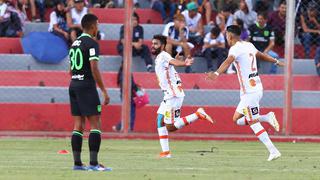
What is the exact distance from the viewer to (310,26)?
86.0 ft

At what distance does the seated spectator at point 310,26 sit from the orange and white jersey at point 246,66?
883 centimetres

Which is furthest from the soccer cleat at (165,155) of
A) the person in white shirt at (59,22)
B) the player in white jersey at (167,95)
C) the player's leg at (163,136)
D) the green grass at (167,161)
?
the person in white shirt at (59,22)

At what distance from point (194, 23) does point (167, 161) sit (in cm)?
1075

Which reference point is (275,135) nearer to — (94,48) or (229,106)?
(229,106)

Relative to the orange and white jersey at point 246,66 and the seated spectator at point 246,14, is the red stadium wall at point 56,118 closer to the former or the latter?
the seated spectator at point 246,14

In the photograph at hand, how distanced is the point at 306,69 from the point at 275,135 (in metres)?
2.78

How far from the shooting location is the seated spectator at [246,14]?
2720 cm

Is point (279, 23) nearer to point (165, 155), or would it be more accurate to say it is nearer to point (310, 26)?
point (310, 26)

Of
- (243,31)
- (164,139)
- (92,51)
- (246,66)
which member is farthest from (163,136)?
(243,31)

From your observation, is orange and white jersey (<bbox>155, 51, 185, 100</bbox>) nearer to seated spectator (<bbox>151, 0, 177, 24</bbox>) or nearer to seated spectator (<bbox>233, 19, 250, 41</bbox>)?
seated spectator (<bbox>233, 19, 250, 41</bbox>)

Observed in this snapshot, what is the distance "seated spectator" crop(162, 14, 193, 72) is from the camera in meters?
25.9

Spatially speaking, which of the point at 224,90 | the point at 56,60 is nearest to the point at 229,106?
the point at 224,90

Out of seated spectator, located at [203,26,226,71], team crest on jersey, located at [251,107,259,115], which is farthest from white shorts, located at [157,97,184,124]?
seated spectator, located at [203,26,226,71]

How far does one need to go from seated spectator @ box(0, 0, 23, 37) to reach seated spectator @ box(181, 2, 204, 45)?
13.8 feet
